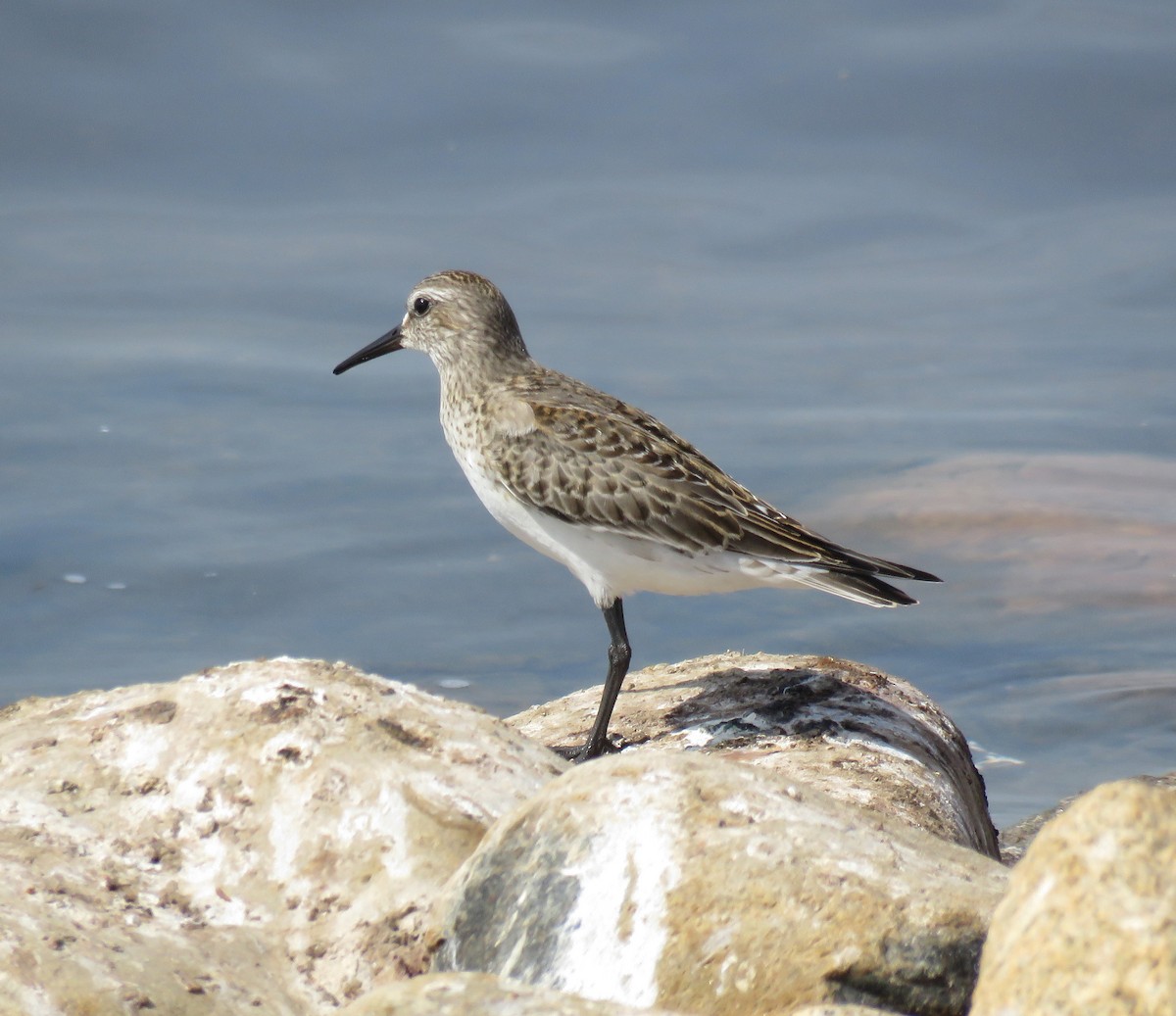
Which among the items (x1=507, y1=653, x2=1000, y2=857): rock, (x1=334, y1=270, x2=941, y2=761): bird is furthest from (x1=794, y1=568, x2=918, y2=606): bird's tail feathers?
(x1=507, y1=653, x2=1000, y2=857): rock

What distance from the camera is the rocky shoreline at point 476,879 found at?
3555mm

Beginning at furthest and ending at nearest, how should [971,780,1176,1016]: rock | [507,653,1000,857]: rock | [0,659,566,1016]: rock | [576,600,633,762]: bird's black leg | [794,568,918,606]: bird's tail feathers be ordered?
[794,568,918,606]: bird's tail feathers < [576,600,633,762]: bird's black leg < [507,653,1000,857]: rock < [0,659,566,1016]: rock < [971,780,1176,1016]: rock

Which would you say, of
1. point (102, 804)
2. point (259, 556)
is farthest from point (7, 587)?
point (102, 804)

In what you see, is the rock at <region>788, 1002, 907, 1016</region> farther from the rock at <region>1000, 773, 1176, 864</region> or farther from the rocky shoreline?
the rock at <region>1000, 773, 1176, 864</region>

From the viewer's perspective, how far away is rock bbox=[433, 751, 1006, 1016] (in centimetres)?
418

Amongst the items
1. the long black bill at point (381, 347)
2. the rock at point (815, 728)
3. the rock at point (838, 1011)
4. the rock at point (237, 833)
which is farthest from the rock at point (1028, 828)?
the rock at point (838, 1011)

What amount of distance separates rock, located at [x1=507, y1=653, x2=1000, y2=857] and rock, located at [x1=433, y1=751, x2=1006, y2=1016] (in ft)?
6.27

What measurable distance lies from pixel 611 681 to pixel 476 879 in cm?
314

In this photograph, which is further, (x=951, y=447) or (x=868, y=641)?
(x=951, y=447)

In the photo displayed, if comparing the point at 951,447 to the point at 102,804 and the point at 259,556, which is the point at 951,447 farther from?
the point at 102,804

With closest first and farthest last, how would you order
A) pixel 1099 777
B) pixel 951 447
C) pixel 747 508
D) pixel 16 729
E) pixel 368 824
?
pixel 368 824 < pixel 16 729 < pixel 747 508 < pixel 1099 777 < pixel 951 447

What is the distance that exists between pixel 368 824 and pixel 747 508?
3.09m

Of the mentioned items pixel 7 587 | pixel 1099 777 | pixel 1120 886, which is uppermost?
pixel 1120 886

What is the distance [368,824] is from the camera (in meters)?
4.98
